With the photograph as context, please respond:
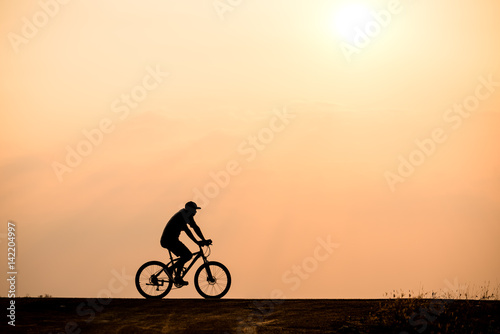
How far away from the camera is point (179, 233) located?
1644 cm

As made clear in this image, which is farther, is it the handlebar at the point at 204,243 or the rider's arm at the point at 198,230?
the handlebar at the point at 204,243

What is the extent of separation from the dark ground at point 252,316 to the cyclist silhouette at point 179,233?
1.17 meters

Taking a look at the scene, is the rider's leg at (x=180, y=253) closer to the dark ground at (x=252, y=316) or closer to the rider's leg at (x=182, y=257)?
the rider's leg at (x=182, y=257)

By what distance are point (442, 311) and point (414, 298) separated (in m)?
1.25

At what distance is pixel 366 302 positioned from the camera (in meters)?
15.7

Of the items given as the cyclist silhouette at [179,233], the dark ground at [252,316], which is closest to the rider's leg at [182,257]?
the cyclist silhouette at [179,233]

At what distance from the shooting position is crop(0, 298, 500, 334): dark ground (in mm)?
12742

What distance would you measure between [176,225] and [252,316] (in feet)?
11.4

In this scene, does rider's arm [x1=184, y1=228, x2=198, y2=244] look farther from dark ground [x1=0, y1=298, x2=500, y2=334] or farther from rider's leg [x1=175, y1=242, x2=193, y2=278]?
dark ground [x1=0, y1=298, x2=500, y2=334]

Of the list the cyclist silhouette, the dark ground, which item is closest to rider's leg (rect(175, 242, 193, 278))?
the cyclist silhouette

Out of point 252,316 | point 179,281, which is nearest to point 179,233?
point 179,281

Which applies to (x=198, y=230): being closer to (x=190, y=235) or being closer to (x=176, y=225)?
(x=190, y=235)

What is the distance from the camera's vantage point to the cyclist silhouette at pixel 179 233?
16125 millimetres

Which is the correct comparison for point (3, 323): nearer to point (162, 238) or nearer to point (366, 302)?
point (162, 238)
